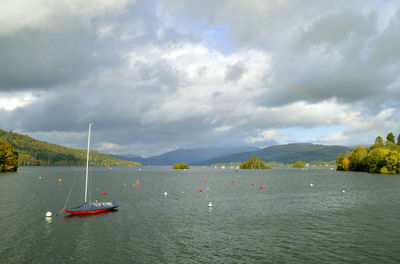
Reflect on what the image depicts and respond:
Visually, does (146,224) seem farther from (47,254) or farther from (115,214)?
(47,254)

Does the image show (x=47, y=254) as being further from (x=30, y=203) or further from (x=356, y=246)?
(x=30, y=203)

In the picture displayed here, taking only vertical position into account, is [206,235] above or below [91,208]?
below

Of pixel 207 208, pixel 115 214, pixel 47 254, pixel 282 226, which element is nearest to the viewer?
pixel 47 254

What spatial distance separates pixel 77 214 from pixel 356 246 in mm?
50601

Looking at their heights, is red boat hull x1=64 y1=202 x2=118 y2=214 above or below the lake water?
above

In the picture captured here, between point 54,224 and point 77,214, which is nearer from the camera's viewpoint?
point 54,224

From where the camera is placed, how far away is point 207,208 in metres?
66.8

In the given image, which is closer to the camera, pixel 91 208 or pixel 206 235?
pixel 206 235

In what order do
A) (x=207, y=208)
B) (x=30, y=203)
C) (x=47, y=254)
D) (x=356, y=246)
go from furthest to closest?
(x=30, y=203)
(x=207, y=208)
(x=356, y=246)
(x=47, y=254)

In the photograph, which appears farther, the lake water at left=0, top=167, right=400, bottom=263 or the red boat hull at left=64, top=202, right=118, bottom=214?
the red boat hull at left=64, top=202, right=118, bottom=214

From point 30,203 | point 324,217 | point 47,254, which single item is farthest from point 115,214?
point 324,217

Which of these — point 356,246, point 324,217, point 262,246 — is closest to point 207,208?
point 324,217

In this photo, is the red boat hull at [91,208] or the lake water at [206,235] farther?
the red boat hull at [91,208]

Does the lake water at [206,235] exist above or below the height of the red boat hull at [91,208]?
below
